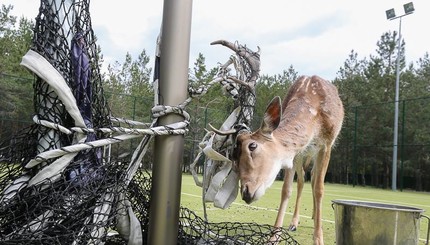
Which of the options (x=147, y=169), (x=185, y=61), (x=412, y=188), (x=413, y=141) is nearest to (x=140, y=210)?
(x=147, y=169)

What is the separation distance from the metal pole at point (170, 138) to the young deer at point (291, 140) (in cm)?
47

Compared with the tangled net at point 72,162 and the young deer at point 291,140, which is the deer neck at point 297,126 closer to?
the young deer at point 291,140

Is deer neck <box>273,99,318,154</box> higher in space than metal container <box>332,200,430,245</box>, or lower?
higher

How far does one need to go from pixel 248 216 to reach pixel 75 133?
379 cm

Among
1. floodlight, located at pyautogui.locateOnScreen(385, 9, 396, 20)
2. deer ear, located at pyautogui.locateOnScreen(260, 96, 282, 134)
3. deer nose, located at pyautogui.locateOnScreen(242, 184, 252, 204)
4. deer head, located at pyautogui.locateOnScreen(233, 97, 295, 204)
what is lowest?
deer nose, located at pyautogui.locateOnScreen(242, 184, 252, 204)

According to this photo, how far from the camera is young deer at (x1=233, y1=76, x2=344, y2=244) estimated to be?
6.64ft

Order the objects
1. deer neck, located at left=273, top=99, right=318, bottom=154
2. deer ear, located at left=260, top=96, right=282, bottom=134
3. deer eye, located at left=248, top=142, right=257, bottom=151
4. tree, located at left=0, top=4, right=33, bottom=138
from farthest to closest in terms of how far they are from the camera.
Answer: tree, located at left=0, top=4, right=33, bottom=138
deer neck, located at left=273, top=99, right=318, bottom=154
deer eye, located at left=248, top=142, right=257, bottom=151
deer ear, located at left=260, top=96, right=282, bottom=134

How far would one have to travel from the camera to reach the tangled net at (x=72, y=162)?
54.1 inches

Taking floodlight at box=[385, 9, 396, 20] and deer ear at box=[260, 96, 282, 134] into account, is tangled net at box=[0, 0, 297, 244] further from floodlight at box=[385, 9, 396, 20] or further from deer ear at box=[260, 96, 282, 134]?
floodlight at box=[385, 9, 396, 20]

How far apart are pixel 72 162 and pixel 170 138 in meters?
0.34

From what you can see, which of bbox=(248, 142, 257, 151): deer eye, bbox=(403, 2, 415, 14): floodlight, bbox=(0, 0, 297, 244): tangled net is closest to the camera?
bbox=(0, 0, 297, 244): tangled net

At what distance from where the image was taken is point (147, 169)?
1736mm

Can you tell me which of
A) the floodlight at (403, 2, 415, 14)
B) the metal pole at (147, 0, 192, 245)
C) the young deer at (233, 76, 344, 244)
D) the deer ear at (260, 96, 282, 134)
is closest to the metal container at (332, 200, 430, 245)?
the young deer at (233, 76, 344, 244)

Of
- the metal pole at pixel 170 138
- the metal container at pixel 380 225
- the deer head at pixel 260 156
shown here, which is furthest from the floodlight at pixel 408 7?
the metal pole at pixel 170 138
